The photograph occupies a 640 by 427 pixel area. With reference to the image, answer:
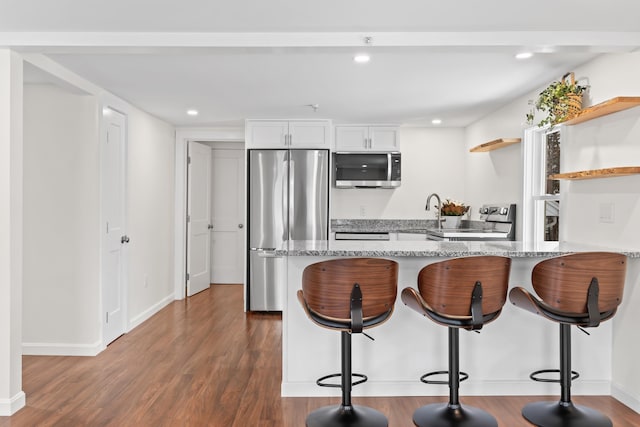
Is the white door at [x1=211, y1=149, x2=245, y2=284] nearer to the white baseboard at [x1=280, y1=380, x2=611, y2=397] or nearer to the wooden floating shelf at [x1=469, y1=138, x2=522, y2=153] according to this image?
the wooden floating shelf at [x1=469, y1=138, x2=522, y2=153]

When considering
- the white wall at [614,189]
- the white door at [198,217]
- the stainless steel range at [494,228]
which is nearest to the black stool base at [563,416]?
the white wall at [614,189]

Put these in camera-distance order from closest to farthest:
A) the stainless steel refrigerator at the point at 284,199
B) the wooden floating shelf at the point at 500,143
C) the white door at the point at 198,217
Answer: the wooden floating shelf at the point at 500,143, the stainless steel refrigerator at the point at 284,199, the white door at the point at 198,217

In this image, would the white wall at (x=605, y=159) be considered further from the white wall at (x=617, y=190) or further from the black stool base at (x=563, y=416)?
the black stool base at (x=563, y=416)

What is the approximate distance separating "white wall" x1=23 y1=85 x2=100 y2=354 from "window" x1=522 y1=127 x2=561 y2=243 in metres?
3.73

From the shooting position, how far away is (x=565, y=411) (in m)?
2.84

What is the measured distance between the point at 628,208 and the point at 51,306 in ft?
14.2

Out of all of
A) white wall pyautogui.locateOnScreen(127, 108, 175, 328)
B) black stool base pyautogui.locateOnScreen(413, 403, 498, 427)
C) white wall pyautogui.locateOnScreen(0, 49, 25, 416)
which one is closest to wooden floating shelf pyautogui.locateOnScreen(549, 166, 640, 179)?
black stool base pyautogui.locateOnScreen(413, 403, 498, 427)

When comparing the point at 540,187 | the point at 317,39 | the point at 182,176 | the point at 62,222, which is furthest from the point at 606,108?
the point at 182,176

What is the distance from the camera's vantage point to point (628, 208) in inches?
119

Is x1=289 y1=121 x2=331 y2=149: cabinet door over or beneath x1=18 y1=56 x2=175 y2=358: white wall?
over

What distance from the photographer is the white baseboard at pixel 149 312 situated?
4.95 m

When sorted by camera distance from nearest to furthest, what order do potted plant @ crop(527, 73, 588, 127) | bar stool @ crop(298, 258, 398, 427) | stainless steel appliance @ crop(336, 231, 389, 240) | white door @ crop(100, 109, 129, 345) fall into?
bar stool @ crop(298, 258, 398, 427) < potted plant @ crop(527, 73, 588, 127) < white door @ crop(100, 109, 129, 345) < stainless steel appliance @ crop(336, 231, 389, 240)

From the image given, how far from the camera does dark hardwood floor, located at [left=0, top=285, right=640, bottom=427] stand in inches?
112

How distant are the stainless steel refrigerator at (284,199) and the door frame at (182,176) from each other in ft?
2.52
